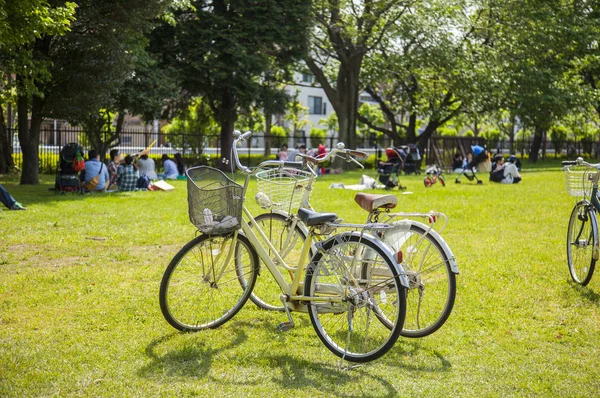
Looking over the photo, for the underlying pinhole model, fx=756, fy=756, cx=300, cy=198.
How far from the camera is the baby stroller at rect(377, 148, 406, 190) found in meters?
21.3

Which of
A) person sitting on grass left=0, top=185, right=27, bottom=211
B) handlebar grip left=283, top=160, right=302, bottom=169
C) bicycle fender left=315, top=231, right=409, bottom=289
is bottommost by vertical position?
person sitting on grass left=0, top=185, right=27, bottom=211

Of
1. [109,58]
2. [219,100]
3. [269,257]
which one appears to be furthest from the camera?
[219,100]

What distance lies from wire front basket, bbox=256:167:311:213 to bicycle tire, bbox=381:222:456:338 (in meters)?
0.83

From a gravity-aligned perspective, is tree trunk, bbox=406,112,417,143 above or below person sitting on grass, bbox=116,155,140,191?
above

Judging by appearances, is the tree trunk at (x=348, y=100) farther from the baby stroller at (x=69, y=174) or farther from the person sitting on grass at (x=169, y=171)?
the baby stroller at (x=69, y=174)

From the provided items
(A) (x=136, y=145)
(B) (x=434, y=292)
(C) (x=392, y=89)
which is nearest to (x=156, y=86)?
(A) (x=136, y=145)

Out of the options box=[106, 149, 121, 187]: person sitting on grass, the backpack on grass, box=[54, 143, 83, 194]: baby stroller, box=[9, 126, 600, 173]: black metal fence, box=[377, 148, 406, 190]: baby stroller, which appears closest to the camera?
box=[54, 143, 83, 194]: baby stroller

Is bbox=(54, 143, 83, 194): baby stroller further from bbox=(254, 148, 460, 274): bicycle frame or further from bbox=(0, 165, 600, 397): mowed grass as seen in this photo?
bbox=(254, 148, 460, 274): bicycle frame

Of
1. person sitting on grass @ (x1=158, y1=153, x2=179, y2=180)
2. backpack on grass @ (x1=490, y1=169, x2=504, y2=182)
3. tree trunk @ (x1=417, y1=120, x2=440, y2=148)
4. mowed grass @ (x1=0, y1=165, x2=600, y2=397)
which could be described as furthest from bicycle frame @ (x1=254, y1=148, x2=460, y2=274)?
tree trunk @ (x1=417, y1=120, x2=440, y2=148)

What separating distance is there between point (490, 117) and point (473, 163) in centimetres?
1503

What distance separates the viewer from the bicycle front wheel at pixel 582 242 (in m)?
7.32

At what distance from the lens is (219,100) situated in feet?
101

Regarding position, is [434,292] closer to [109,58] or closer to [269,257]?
[269,257]

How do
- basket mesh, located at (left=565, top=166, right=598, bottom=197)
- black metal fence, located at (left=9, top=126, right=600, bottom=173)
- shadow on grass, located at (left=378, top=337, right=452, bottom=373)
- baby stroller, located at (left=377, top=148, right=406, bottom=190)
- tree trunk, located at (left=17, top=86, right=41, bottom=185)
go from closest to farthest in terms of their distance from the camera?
shadow on grass, located at (left=378, top=337, right=452, bottom=373) → basket mesh, located at (left=565, top=166, right=598, bottom=197) → tree trunk, located at (left=17, top=86, right=41, bottom=185) → baby stroller, located at (left=377, top=148, right=406, bottom=190) → black metal fence, located at (left=9, top=126, right=600, bottom=173)
